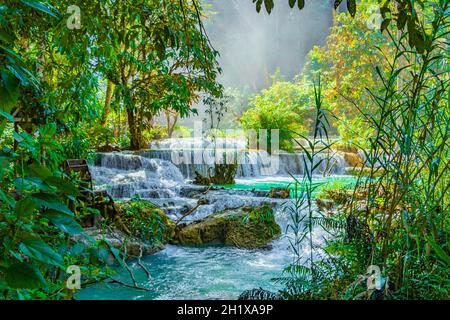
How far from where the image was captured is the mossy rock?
4.77 meters

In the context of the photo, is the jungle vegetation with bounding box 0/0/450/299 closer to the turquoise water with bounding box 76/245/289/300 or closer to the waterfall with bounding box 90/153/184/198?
the turquoise water with bounding box 76/245/289/300

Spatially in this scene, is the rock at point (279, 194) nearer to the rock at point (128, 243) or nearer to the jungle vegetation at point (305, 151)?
the rock at point (128, 243)

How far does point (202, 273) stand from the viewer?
3.85 m

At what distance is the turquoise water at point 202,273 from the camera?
3.31 m

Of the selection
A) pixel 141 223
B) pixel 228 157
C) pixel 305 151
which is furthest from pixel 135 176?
pixel 305 151

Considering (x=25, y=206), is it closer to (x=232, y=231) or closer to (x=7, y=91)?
(x=7, y=91)

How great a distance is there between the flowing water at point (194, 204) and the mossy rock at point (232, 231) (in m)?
0.13

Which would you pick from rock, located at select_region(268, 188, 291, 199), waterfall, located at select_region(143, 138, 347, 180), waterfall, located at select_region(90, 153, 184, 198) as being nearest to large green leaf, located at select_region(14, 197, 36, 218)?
rock, located at select_region(268, 188, 291, 199)

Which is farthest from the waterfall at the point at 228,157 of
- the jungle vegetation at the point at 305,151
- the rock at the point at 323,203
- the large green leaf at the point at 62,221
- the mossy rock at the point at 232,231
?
the large green leaf at the point at 62,221

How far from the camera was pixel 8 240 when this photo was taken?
1.82ft

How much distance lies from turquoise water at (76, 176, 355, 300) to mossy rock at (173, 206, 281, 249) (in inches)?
5.0
